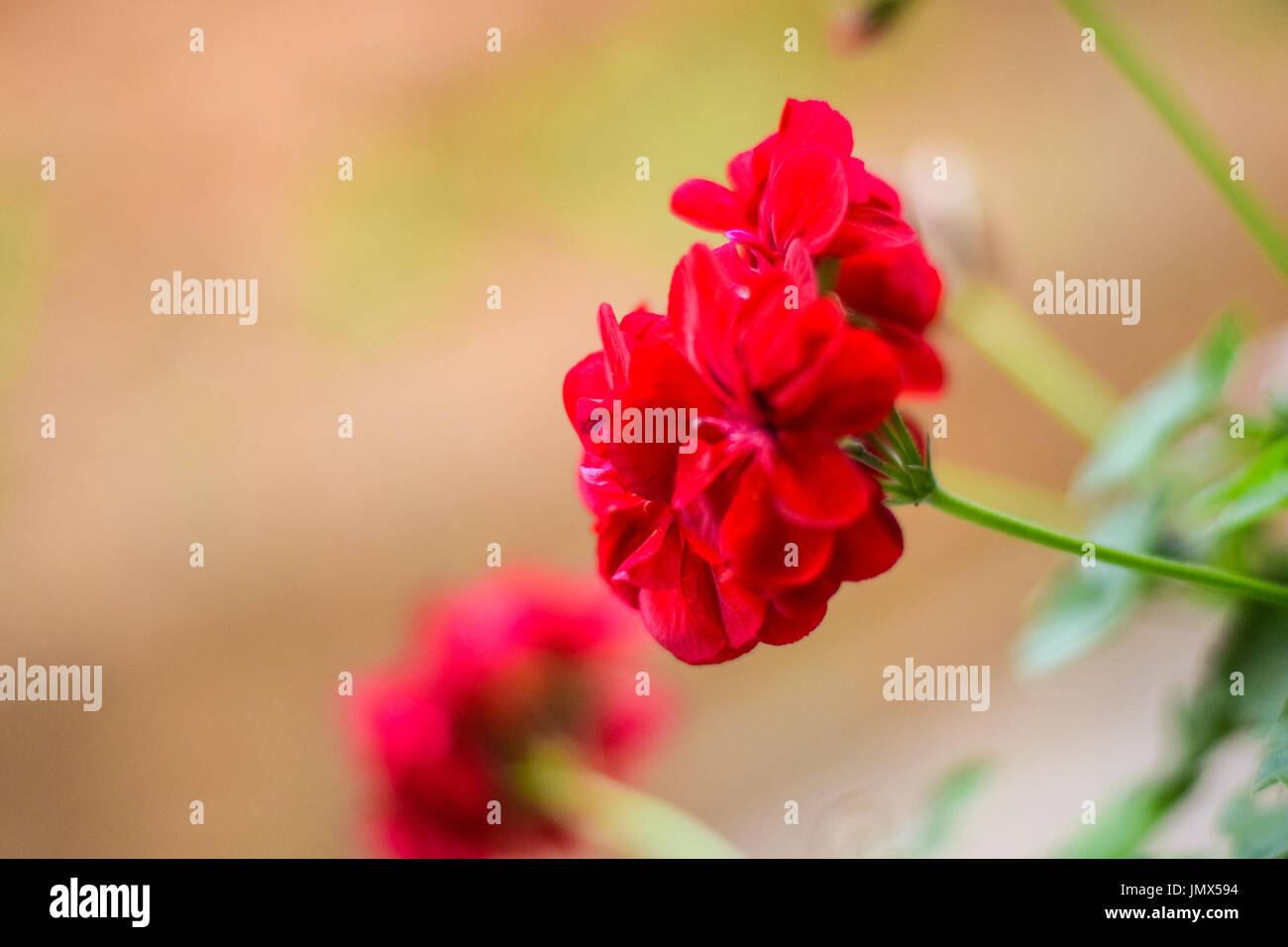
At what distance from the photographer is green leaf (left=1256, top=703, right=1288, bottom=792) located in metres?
0.28

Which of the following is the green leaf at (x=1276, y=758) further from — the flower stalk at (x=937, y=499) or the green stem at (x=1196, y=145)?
the green stem at (x=1196, y=145)

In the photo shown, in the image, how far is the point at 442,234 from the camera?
1365 millimetres

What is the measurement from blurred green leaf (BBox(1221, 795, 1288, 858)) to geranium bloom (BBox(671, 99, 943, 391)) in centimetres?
16

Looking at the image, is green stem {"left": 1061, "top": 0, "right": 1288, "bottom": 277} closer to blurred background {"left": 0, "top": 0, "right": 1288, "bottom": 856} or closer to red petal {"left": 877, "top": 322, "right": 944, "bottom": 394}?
red petal {"left": 877, "top": 322, "right": 944, "bottom": 394}

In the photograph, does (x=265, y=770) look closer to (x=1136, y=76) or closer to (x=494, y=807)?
(x=494, y=807)

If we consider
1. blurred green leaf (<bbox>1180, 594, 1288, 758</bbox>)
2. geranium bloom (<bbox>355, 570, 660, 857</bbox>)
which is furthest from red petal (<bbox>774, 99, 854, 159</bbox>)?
geranium bloom (<bbox>355, 570, 660, 857</bbox>)

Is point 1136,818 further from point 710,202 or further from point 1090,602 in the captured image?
point 710,202

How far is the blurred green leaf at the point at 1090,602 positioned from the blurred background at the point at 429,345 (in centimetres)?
65

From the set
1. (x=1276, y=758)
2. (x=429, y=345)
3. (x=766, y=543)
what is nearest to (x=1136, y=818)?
(x=1276, y=758)

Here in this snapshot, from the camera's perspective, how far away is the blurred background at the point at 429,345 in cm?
121

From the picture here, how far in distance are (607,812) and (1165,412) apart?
0.34 m

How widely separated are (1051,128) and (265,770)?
1243mm

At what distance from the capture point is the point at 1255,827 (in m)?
0.33
